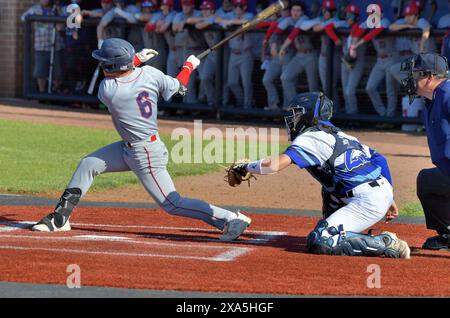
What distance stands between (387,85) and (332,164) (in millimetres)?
9056

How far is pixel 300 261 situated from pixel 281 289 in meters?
1.01

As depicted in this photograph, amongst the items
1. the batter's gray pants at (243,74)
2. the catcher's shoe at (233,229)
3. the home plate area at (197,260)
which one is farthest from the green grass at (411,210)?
the batter's gray pants at (243,74)

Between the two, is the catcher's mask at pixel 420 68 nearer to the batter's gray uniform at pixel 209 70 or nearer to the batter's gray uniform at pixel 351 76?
the batter's gray uniform at pixel 351 76

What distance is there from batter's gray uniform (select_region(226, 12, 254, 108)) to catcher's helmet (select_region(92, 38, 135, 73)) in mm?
9587

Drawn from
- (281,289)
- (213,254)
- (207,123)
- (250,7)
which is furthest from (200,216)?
(250,7)

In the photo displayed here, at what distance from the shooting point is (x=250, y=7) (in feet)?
61.8

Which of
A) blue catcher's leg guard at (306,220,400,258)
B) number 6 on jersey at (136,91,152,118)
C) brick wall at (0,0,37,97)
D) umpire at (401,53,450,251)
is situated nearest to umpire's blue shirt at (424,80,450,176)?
umpire at (401,53,450,251)

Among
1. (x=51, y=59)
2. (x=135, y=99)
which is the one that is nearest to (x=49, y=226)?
(x=135, y=99)

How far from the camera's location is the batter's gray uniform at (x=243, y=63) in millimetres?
17516

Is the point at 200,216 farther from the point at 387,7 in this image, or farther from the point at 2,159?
the point at 387,7

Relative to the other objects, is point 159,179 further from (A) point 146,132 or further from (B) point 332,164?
(B) point 332,164

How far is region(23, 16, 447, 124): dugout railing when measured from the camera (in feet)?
54.3

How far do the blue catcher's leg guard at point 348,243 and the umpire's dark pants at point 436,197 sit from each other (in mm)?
636

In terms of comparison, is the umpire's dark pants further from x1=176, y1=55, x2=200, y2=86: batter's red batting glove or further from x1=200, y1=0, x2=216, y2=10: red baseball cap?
x1=200, y1=0, x2=216, y2=10: red baseball cap
